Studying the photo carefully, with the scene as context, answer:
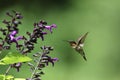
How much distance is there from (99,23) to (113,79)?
4.27ft

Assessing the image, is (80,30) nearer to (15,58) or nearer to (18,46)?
(18,46)

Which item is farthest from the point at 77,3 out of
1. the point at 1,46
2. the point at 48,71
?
the point at 1,46

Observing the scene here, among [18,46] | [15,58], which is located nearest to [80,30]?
[18,46]

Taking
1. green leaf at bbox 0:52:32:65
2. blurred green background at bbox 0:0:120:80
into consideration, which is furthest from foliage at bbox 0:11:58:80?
blurred green background at bbox 0:0:120:80

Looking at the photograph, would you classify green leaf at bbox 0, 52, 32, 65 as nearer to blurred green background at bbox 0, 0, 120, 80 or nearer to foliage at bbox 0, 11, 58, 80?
foliage at bbox 0, 11, 58, 80

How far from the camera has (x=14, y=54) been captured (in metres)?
2.45

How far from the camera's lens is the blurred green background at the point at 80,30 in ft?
31.9

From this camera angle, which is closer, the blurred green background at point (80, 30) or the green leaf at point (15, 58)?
the green leaf at point (15, 58)

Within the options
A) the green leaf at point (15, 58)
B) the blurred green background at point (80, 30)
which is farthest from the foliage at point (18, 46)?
the blurred green background at point (80, 30)

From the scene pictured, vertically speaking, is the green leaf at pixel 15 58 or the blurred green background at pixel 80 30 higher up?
the green leaf at pixel 15 58

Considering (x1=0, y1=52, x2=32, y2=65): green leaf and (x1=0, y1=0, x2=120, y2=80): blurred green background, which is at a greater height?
(x1=0, y1=52, x2=32, y2=65): green leaf

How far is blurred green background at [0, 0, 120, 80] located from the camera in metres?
9.73

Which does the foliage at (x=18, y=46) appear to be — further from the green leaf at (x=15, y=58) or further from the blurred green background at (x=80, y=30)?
the blurred green background at (x=80, y=30)

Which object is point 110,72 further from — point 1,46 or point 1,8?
point 1,46
